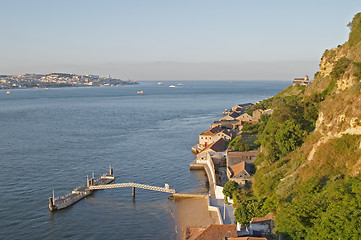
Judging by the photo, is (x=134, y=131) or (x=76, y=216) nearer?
(x=76, y=216)

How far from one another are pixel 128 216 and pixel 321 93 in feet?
94.5

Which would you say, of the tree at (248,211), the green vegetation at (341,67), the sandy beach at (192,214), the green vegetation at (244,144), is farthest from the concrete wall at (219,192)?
the green vegetation at (341,67)

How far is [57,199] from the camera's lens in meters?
37.9

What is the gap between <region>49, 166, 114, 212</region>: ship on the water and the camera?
36844 mm

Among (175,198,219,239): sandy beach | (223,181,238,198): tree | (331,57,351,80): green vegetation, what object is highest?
(331,57,351,80): green vegetation

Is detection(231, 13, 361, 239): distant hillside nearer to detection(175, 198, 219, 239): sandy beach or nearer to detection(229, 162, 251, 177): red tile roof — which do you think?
detection(229, 162, 251, 177): red tile roof

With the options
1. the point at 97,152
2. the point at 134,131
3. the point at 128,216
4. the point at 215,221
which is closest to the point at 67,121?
the point at 134,131

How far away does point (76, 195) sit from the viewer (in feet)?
131

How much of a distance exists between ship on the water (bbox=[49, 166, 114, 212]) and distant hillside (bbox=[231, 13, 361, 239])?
18.3 metres

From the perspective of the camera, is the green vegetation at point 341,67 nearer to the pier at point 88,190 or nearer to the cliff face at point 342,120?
the cliff face at point 342,120

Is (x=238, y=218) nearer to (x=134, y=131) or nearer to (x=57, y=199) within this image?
(x=57, y=199)

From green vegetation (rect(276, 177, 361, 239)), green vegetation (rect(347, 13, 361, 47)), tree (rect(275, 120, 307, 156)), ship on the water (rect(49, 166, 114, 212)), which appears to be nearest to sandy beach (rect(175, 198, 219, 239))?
tree (rect(275, 120, 307, 156))

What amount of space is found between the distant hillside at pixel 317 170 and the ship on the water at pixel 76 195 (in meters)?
Result: 18.3

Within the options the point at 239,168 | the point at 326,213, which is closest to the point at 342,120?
the point at 326,213
